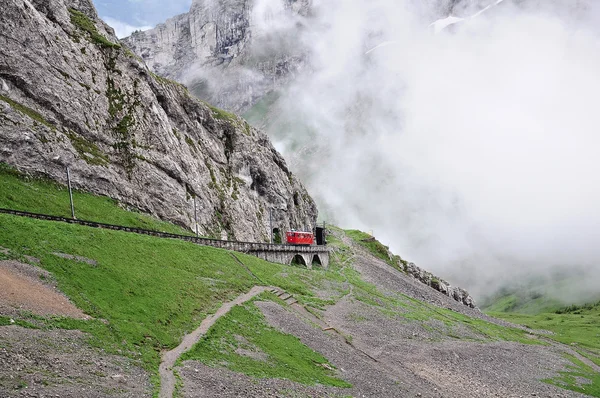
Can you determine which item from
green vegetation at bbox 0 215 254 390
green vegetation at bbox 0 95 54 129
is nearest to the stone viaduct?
green vegetation at bbox 0 215 254 390

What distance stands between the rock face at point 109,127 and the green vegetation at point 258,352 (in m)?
50.7

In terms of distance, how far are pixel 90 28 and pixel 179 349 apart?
95828mm

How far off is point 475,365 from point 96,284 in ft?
174

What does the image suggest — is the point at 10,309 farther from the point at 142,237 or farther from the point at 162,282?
the point at 142,237

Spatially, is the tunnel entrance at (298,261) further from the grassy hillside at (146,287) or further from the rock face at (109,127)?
the grassy hillside at (146,287)

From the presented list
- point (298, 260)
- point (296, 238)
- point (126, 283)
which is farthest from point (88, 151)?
point (298, 260)

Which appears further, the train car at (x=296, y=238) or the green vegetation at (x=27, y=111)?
the train car at (x=296, y=238)

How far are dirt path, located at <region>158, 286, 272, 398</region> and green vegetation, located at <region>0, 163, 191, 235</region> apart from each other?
33.5 m

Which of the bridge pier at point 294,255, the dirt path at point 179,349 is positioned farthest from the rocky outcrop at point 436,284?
the dirt path at point 179,349

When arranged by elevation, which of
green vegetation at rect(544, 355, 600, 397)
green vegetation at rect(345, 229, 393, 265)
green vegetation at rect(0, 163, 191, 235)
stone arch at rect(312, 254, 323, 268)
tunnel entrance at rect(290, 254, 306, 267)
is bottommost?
green vegetation at rect(544, 355, 600, 397)

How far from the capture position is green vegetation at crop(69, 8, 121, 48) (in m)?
102

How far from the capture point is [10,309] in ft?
96.9

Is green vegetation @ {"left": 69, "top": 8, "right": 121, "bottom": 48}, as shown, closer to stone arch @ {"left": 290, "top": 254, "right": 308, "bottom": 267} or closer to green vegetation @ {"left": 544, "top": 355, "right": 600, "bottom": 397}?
stone arch @ {"left": 290, "top": 254, "right": 308, "bottom": 267}

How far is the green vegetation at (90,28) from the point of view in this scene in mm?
101875
